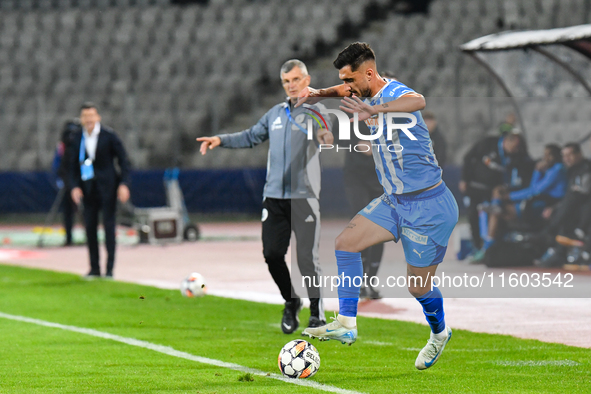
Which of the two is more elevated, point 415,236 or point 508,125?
point 415,236

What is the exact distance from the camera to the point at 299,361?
5699mm

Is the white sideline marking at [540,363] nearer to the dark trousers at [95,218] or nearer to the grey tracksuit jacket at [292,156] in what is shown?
the grey tracksuit jacket at [292,156]

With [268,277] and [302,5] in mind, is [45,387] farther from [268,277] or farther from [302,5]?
[302,5]

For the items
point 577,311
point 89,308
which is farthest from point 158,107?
point 577,311

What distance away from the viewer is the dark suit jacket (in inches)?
480

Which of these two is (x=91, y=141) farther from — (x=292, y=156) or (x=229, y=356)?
(x=229, y=356)

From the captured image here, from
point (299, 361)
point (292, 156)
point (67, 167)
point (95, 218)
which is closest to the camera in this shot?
point (299, 361)

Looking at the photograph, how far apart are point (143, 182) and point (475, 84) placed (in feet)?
30.3

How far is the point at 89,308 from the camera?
9.46m

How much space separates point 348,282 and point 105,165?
7.01m

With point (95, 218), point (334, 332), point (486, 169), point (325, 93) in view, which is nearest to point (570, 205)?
point (486, 169)

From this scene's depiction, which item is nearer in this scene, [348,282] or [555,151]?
[348,282]

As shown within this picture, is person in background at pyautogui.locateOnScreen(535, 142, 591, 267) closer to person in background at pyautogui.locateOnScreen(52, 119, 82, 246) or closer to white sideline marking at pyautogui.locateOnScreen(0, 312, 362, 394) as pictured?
white sideline marking at pyautogui.locateOnScreen(0, 312, 362, 394)

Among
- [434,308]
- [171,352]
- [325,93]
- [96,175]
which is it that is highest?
[325,93]
